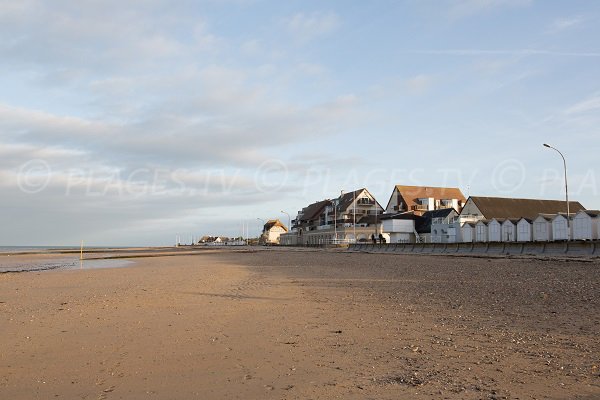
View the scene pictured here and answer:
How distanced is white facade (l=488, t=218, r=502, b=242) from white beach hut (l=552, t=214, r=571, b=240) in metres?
9.58

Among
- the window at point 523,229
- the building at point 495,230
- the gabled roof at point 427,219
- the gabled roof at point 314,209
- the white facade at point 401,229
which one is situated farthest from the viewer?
the gabled roof at point 314,209

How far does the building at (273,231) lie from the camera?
6954 inches

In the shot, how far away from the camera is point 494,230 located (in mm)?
67750

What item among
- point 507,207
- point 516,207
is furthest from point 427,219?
point 516,207

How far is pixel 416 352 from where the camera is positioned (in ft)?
26.9

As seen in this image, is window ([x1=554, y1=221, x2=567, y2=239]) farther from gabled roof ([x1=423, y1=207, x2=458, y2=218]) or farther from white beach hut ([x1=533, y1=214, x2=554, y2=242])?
gabled roof ([x1=423, y1=207, x2=458, y2=218])

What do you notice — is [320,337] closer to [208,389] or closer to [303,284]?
[208,389]

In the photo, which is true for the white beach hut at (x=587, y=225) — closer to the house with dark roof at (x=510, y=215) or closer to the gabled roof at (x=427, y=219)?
the house with dark roof at (x=510, y=215)

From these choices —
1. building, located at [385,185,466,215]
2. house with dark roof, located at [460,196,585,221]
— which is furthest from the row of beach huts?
building, located at [385,185,466,215]

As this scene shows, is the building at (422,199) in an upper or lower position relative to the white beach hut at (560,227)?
upper

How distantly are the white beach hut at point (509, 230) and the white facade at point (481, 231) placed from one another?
3935 millimetres

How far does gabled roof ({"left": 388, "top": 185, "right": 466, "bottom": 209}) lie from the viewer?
11312cm

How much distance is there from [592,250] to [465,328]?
33484 mm

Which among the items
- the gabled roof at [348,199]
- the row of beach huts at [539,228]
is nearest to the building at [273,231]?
the gabled roof at [348,199]
